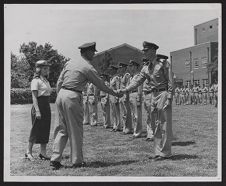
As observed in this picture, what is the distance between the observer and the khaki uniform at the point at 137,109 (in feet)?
39.6

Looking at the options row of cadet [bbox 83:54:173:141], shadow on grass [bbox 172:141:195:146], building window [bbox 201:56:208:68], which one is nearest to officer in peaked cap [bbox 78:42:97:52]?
row of cadet [bbox 83:54:173:141]

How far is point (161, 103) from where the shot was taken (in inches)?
340

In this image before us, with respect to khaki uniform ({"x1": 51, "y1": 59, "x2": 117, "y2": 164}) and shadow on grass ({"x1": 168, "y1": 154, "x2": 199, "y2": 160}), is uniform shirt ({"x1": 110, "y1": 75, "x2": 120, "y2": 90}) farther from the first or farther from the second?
khaki uniform ({"x1": 51, "y1": 59, "x2": 117, "y2": 164})

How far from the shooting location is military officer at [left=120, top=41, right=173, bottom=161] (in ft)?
28.1

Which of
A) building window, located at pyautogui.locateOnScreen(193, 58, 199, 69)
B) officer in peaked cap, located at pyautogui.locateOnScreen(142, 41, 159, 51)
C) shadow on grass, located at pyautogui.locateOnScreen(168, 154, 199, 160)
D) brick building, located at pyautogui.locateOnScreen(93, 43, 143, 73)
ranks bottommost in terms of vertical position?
shadow on grass, located at pyautogui.locateOnScreen(168, 154, 199, 160)

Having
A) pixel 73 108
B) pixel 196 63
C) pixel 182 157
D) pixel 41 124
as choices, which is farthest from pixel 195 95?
pixel 73 108

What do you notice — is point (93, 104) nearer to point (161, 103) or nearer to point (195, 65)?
point (161, 103)

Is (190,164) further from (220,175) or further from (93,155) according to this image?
(93,155)

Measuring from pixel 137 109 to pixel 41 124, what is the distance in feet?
14.2

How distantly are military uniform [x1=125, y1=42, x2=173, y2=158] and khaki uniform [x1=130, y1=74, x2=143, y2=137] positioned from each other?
3223 millimetres

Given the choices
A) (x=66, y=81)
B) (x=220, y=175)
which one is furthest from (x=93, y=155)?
(x=220, y=175)

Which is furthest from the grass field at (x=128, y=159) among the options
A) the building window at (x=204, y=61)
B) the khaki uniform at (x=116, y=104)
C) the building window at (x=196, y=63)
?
the building window at (x=196, y=63)

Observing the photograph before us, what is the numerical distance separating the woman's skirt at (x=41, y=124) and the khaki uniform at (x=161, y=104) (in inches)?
93.3

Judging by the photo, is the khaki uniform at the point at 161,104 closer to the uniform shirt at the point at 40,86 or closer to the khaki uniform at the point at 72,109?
the khaki uniform at the point at 72,109
